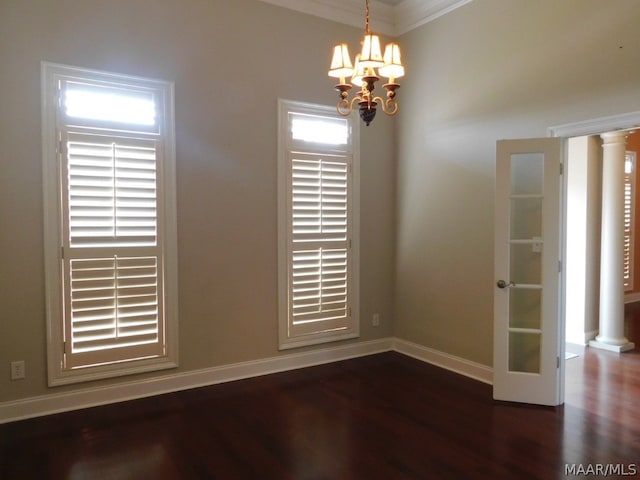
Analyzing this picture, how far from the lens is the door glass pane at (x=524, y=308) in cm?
371

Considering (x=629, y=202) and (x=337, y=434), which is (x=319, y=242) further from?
(x=629, y=202)

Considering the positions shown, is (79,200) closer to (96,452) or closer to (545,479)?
(96,452)

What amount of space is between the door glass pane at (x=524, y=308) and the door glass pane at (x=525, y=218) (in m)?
0.45

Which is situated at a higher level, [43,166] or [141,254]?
[43,166]

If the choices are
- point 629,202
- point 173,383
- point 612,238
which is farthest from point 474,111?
point 629,202

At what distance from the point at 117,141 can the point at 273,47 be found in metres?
1.68

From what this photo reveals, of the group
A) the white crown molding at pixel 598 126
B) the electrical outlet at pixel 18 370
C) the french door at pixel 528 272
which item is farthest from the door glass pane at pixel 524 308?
the electrical outlet at pixel 18 370

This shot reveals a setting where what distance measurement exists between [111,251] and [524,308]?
3327 mm

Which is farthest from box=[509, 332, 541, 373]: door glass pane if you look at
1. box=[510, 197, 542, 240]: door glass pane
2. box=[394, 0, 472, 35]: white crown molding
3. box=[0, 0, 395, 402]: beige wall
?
box=[394, 0, 472, 35]: white crown molding

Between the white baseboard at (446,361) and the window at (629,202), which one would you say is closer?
the white baseboard at (446,361)

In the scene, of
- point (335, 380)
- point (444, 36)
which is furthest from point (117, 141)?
point (444, 36)

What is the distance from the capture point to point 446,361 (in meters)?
Result: 4.56

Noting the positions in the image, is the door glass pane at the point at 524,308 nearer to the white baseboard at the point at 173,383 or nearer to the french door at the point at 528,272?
the french door at the point at 528,272

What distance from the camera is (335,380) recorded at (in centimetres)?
423
